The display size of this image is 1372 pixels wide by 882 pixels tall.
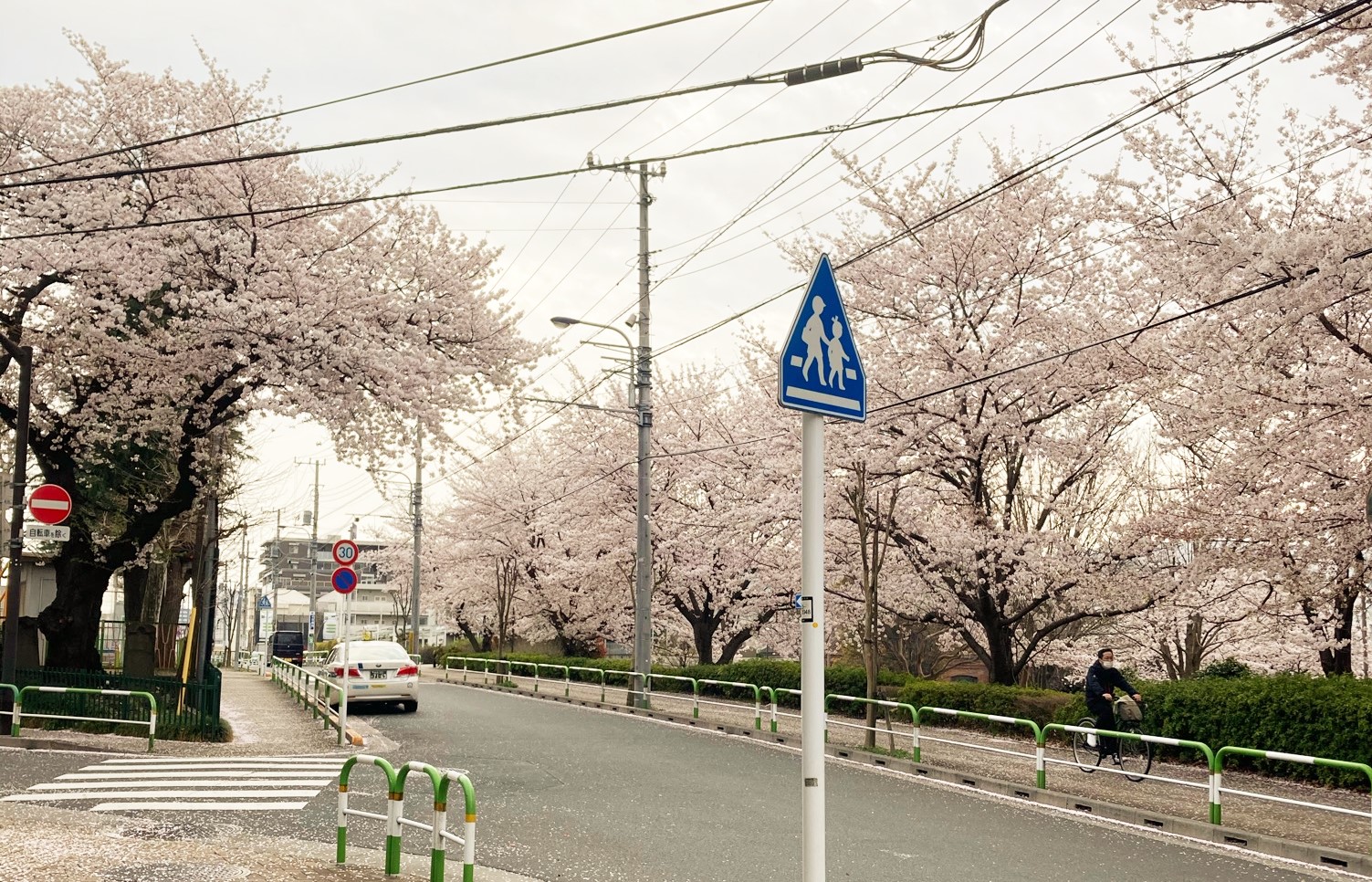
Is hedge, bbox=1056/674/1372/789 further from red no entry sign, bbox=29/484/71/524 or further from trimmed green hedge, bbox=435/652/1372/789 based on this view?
red no entry sign, bbox=29/484/71/524

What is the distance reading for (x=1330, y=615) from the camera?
2034 cm

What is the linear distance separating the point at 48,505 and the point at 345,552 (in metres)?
4.37

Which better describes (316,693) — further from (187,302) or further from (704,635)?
(704,635)

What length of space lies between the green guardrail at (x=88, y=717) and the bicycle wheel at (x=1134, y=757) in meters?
13.7

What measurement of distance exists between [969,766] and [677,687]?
18.9m

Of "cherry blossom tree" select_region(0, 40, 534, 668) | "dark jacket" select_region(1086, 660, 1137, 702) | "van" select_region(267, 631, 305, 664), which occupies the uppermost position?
"cherry blossom tree" select_region(0, 40, 534, 668)

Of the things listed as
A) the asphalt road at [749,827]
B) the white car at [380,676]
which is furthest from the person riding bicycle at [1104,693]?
the white car at [380,676]

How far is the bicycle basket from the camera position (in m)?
15.6

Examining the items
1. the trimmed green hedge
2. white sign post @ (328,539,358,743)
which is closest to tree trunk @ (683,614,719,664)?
the trimmed green hedge

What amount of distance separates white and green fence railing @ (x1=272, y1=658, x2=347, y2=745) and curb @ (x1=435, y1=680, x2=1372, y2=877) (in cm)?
782

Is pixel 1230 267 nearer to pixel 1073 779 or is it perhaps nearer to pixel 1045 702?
pixel 1073 779

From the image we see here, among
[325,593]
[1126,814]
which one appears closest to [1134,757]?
[1126,814]

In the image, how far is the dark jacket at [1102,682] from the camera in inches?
631

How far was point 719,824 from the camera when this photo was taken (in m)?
11.1
